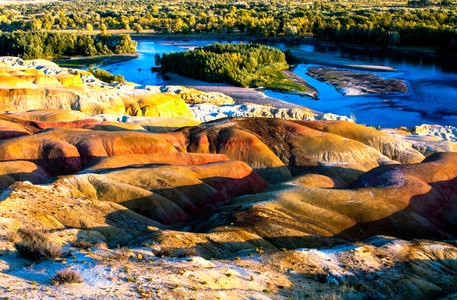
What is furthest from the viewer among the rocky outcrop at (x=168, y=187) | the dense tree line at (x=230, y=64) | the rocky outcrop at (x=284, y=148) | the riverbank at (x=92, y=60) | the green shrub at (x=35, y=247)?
the riverbank at (x=92, y=60)

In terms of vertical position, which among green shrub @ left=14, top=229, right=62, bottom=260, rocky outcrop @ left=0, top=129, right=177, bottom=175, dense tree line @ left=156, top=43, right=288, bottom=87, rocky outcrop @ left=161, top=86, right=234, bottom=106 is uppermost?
green shrub @ left=14, top=229, right=62, bottom=260

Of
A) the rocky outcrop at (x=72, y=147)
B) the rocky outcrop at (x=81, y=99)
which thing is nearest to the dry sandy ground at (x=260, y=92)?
the rocky outcrop at (x=81, y=99)

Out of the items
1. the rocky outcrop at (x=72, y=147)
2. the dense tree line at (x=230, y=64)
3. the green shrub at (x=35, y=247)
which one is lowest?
the dense tree line at (x=230, y=64)

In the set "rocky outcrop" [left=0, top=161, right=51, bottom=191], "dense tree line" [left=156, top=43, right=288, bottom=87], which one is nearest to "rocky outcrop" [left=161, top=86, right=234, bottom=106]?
"dense tree line" [left=156, top=43, right=288, bottom=87]

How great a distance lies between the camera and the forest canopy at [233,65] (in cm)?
11671

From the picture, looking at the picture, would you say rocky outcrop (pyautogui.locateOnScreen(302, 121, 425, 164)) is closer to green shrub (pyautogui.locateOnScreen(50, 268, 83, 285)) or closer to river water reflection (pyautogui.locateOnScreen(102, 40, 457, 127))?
river water reflection (pyautogui.locateOnScreen(102, 40, 457, 127))

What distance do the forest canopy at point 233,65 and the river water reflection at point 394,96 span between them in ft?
16.7

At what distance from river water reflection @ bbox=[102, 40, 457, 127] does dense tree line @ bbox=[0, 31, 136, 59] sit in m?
12.2

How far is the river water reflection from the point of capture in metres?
84.1

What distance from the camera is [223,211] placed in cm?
3148

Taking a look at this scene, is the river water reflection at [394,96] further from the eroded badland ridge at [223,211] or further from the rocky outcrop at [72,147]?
the rocky outcrop at [72,147]

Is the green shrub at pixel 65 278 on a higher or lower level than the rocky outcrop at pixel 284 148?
higher

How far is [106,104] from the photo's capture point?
247ft

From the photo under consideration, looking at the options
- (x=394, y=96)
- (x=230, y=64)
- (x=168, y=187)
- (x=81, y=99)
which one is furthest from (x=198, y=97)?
(x=168, y=187)
